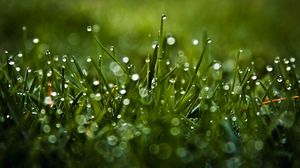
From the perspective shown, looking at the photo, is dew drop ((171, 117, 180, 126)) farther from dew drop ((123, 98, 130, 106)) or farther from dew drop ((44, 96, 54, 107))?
dew drop ((44, 96, 54, 107))

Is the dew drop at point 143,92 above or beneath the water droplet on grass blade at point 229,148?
above

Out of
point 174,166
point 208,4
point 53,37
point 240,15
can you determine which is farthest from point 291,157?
point 208,4

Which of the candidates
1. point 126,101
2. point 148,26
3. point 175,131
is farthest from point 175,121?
point 148,26

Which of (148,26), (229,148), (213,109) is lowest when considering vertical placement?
(229,148)

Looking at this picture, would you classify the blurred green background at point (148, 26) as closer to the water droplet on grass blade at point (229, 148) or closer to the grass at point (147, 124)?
the grass at point (147, 124)

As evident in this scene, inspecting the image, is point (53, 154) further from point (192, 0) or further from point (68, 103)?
point (192, 0)

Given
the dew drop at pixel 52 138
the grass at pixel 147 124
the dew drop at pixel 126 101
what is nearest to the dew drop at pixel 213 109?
the grass at pixel 147 124

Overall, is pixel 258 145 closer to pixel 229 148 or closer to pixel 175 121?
pixel 229 148
